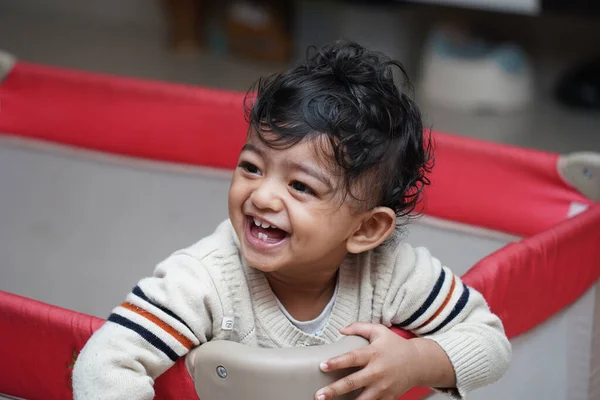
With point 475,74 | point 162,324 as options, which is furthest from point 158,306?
point 475,74

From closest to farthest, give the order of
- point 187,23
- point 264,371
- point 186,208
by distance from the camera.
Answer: point 264,371
point 186,208
point 187,23

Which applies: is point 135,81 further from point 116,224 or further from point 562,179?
point 562,179

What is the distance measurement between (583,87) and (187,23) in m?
1.15

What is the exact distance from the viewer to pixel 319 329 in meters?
0.89

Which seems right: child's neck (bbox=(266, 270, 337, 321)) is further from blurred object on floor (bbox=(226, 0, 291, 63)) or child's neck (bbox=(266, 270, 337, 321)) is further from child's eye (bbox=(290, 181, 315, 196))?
blurred object on floor (bbox=(226, 0, 291, 63))

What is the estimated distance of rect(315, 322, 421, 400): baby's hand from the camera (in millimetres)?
786

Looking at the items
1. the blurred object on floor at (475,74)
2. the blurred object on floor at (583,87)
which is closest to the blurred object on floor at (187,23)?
the blurred object on floor at (475,74)

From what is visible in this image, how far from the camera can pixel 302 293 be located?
900 mm

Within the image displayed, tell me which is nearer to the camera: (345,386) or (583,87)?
(345,386)

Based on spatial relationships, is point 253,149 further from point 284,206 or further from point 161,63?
point 161,63

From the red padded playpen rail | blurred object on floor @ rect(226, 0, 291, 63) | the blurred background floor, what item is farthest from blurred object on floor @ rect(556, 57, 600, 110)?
the red padded playpen rail

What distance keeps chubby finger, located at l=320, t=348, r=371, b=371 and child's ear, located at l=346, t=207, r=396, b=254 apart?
10 cm

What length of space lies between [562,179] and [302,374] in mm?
670

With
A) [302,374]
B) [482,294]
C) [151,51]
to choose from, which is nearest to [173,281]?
[302,374]
